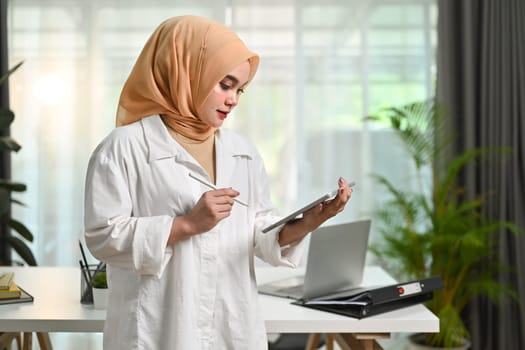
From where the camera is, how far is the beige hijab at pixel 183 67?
1.73 m

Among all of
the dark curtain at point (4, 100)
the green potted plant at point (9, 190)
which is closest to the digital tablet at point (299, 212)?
the green potted plant at point (9, 190)

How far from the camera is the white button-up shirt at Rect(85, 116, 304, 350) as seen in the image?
166cm

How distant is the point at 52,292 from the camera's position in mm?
2477

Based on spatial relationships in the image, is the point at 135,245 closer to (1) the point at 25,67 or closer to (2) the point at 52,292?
(2) the point at 52,292

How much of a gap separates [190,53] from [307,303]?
35.7 inches

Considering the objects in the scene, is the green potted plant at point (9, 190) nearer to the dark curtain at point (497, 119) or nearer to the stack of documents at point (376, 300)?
the stack of documents at point (376, 300)

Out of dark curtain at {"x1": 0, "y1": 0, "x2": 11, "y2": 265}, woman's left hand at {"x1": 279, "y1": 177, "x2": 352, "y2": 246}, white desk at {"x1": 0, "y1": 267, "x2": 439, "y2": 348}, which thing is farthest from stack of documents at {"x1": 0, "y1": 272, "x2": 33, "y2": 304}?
dark curtain at {"x1": 0, "y1": 0, "x2": 11, "y2": 265}

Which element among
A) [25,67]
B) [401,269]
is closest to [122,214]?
[401,269]

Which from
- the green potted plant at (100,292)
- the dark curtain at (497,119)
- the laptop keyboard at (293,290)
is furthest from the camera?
the dark curtain at (497,119)

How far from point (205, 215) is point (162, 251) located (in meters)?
0.12

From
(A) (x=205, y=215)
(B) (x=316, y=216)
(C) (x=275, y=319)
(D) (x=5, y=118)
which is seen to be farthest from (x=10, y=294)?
(D) (x=5, y=118)

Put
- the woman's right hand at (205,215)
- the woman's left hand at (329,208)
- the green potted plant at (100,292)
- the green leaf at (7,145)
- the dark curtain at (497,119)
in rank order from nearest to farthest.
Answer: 1. the woman's right hand at (205,215)
2. the woman's left hand at (329,208)
3. the green potted plant at (100,292)
4. the green leaf at (7,145)
5. the dark curtain at (497,119)

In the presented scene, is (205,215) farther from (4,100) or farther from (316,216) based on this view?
(4,100)

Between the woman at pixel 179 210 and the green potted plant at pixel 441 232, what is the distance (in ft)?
6.68
